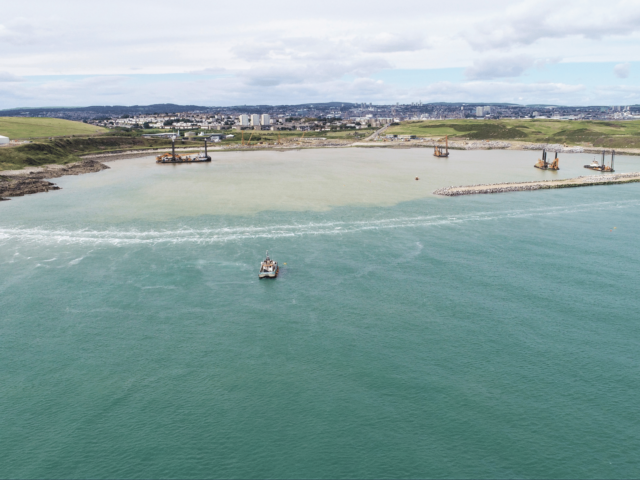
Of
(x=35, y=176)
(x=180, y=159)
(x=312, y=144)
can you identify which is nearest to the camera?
(x=35, y=176)

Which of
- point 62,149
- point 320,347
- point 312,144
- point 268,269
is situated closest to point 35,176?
point 62,149

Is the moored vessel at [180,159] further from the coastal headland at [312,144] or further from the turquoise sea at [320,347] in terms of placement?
the turquoise sea at [320,347]

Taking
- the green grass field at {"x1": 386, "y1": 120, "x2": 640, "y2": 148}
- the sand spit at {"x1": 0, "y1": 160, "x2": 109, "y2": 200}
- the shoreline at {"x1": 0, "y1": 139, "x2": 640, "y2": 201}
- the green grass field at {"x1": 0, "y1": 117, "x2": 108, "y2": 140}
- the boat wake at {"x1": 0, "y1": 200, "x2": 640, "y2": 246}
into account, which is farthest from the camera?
the green grass field at {"x1": 386, "y1": 120, "x2": 640, "y2": 148}

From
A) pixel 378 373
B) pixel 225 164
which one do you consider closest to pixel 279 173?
pixel 225 164

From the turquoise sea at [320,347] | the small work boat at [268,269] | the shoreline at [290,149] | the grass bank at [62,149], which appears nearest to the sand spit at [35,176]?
the shoreline at [290,149]

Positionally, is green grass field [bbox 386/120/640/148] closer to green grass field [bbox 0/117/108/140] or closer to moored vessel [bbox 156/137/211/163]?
moored vessel [bbox 156/137/211/163]

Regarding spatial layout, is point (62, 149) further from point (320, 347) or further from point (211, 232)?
point (320, 347)

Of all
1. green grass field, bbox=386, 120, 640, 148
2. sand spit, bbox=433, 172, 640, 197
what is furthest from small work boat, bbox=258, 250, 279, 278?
green grass field, bbox=386, 120, 640, 148
